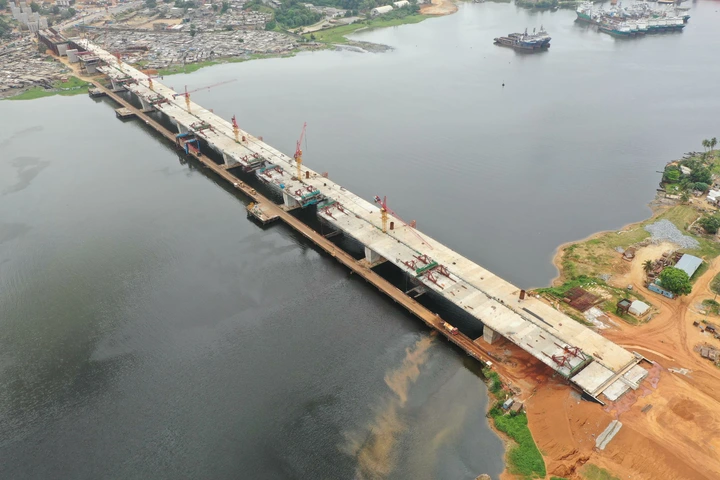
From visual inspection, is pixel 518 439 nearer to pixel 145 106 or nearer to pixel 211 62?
pixel 145 106

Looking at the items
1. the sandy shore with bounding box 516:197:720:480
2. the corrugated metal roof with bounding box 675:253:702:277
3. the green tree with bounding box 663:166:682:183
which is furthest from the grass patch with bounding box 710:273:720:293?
the green tree with bounding box 663:166:682:183

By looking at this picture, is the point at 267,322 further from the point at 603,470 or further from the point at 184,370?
Answer: the point at 603,470

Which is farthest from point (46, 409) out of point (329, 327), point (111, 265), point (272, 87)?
point (272, 87)

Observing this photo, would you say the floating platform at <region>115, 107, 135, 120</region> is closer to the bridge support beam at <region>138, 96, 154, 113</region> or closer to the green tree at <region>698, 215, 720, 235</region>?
the bridge support beam at <region>138, 96, 154, 113</region>

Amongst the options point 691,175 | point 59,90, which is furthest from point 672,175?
point 59,90

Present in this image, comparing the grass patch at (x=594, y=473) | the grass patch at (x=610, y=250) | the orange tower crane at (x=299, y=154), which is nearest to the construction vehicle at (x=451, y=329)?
the grass patch at (x=594, y=473)

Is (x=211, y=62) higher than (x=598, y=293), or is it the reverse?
(x=211, y=62)

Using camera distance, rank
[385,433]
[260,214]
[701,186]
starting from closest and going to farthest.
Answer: [385,433]
[260,214]
[701,186]

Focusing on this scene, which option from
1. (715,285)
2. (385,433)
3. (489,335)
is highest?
(715,285)
